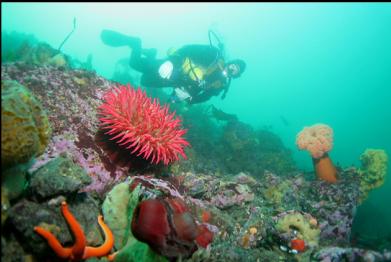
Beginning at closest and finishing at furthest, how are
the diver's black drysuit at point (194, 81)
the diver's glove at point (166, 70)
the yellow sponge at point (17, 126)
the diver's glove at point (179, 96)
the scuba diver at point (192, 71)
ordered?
the yellow sponge at point (17, 126) < the diver's glove at point (179, 96) < the scuba diver at point (192, 71) < the diver's black drysuit at point (194, 81) < the diver's glove at point (166, 70)

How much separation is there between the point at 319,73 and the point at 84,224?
459ft

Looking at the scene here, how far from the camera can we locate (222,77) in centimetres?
1086

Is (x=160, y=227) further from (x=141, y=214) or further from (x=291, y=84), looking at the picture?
(x=291, y=84)

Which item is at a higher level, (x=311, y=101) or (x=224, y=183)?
(x=311, y=101)

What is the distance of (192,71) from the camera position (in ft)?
32.4

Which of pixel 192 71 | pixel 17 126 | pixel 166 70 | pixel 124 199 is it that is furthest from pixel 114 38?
pixel 17 126

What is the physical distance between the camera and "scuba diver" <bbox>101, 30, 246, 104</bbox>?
32.0 ft

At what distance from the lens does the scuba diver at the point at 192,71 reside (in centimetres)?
974

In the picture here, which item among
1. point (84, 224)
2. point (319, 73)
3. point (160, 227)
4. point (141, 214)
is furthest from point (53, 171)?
Answer: point (319, 73)

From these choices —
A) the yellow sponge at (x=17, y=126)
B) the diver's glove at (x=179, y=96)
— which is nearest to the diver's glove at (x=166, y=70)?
the diver's glove at (x=179, y=96)

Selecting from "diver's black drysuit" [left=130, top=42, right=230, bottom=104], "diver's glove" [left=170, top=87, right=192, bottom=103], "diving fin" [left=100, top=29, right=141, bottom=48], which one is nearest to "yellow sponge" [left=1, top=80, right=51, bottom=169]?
"diver's glove" [left=170, top=87, right=192, bottom=103]

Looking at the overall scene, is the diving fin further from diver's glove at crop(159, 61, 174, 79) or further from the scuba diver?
diver's glove at crop(159, 61, 174, 79)

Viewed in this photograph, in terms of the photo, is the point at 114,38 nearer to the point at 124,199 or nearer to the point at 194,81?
the point at 194,81

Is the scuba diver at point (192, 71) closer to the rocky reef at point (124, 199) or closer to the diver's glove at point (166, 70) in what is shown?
the diver's glove at point (166, 70)
